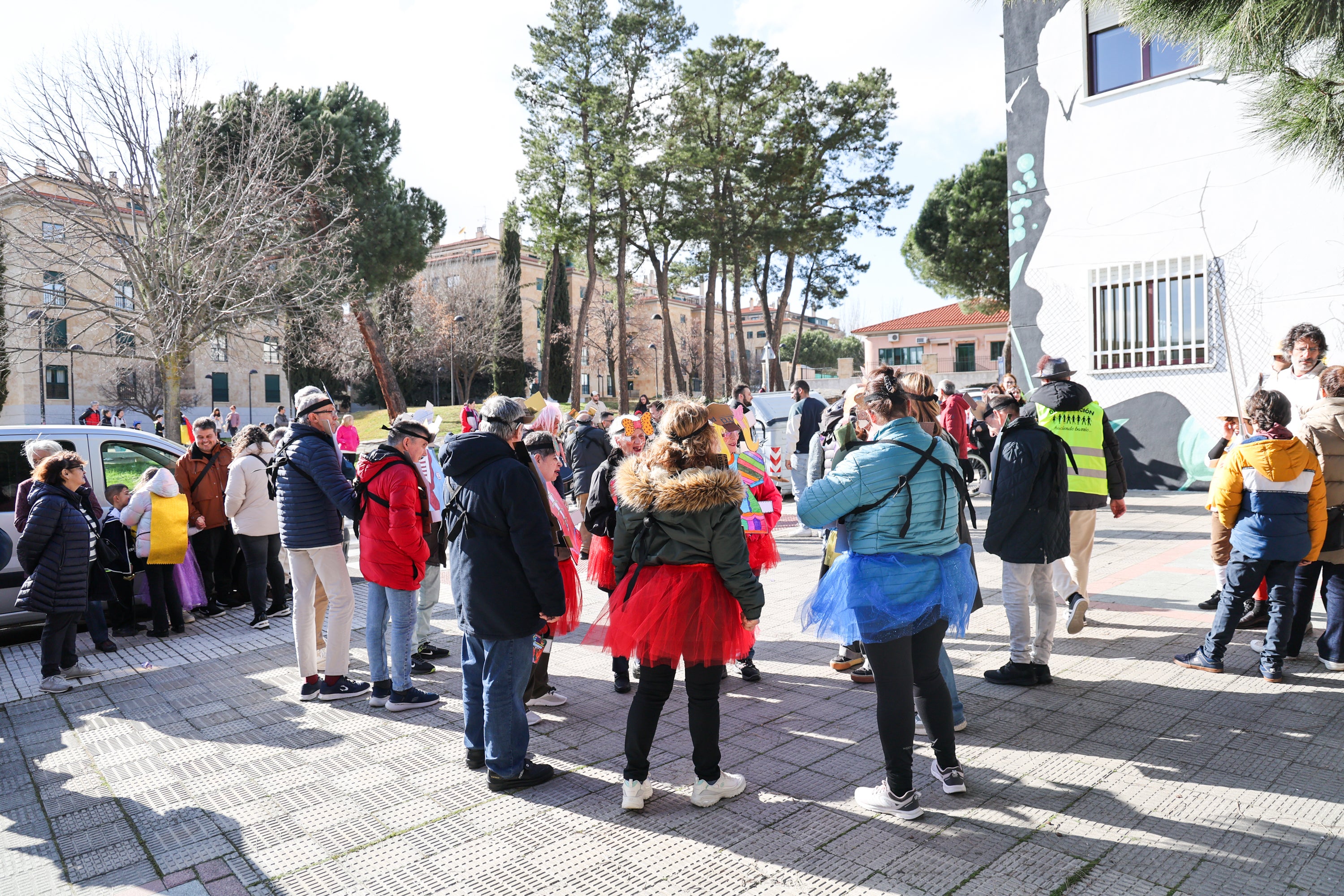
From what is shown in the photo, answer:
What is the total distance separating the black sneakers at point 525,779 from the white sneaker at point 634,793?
1.70ft

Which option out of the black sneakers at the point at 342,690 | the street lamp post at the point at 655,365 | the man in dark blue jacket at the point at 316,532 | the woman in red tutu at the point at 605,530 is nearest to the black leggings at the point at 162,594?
the man in dark blue jacket at the point at 316,532

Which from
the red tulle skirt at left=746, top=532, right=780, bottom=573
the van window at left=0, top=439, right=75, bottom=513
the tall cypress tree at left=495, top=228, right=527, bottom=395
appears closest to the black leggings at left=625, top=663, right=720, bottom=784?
the red tulle skirt at left=746, top=532, right=780, bottom=573

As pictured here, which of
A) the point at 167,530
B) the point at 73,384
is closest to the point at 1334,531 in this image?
the point at 167,530

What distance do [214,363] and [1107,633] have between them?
6074cm

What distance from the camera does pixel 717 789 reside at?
3.63m

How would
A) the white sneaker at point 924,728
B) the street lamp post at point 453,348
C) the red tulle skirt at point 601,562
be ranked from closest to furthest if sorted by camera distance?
the white sneaker at point 924,728
the red tulle skirt at point 601,562
the street lamp post at point 453,348

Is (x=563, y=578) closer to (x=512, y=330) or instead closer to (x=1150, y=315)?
(x=1150, y=315)

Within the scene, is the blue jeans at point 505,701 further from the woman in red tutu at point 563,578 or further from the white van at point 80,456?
the white van at point 80,456

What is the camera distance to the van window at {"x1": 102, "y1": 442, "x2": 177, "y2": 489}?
750 cm

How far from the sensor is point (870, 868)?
3082mm

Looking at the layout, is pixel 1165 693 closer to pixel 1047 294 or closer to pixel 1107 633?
pixel 1107 633

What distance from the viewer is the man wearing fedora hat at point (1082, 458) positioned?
5.90m

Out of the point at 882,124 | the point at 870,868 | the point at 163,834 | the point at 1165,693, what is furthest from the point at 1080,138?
the point at 882,124

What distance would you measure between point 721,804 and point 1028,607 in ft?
7.91
